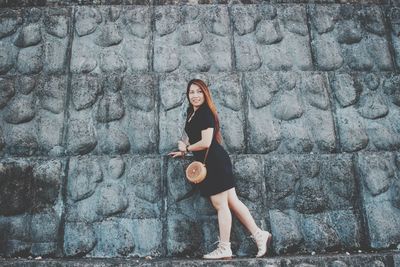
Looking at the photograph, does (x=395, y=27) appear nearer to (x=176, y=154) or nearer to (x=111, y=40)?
(x=176, y=154)

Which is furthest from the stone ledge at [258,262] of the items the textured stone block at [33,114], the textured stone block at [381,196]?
the textured stone block at [33,114]

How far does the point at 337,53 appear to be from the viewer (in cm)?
558

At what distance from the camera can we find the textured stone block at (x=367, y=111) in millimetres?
5168

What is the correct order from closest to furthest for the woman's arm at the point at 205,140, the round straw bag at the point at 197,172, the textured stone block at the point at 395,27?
A: 1. the round straw bag at the point at 197,172
2. the woman's arm at the point at 205,140
3. the textured stone block at the point at 395,27

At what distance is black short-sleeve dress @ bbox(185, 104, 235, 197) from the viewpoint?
168 inches

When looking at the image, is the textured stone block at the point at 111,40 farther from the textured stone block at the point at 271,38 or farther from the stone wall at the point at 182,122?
the textured stone block at the point at 271,38

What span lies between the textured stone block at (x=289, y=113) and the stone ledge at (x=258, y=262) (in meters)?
1.43

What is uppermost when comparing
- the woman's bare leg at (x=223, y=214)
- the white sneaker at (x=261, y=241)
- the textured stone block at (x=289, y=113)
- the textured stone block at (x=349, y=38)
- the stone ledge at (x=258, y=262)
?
the textured stone block at (x=349, y=38)

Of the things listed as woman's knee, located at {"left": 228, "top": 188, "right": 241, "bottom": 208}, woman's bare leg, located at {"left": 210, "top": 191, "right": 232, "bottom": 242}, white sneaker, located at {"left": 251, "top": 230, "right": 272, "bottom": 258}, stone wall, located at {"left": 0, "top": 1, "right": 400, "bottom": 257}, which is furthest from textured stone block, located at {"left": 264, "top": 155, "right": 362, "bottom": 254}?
woman's bare leg, located at {"left": 210, "top": 191, "right": 232, "bottom": 242}

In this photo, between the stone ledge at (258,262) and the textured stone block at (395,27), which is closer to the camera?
the stone ledge at (258,262)

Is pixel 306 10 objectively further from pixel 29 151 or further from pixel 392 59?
pixel 29 151

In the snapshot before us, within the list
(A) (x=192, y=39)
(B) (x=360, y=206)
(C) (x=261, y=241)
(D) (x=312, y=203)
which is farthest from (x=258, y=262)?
(A) (x=192, y=39)

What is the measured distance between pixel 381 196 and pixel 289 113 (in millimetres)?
1492

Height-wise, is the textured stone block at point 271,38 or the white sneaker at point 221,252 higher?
the textured stone block at point 271,38
